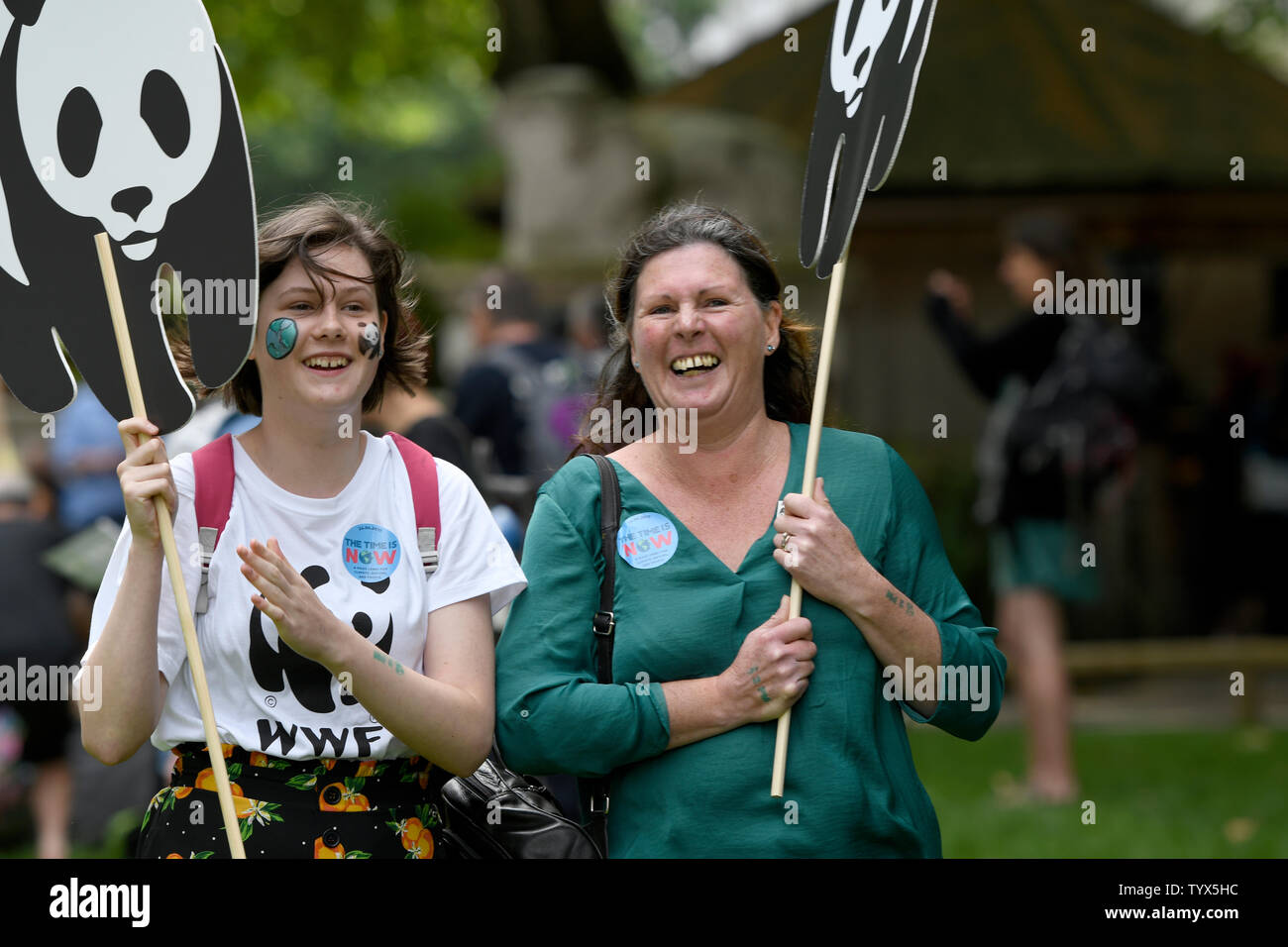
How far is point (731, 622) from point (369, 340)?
867 millimetres

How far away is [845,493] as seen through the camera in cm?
309

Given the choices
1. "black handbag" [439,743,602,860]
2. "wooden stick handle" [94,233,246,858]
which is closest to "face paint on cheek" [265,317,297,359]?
"wooden stick handle" [94,233,246,858]

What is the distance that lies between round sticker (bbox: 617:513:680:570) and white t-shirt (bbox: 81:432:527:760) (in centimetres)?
22

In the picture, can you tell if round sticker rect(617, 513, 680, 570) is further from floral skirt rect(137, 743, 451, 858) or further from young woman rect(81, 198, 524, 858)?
floral skirt rect(137, 743, 451, 858)

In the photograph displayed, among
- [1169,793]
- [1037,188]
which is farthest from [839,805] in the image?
[1037,188]

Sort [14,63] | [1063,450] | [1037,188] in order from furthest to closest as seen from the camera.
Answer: [1037,188]
[1063,450]
[14,63]

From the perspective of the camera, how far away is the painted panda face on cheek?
2914mm

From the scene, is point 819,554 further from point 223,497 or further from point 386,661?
point 223,497

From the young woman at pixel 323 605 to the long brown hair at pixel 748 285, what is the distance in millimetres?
540

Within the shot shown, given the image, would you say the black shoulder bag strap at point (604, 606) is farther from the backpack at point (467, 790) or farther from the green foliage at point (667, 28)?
the green foliage at point (667, 28)

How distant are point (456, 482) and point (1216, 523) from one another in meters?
9.84

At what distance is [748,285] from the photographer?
313 cm

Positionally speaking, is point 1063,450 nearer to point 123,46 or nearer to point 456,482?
point 456,482

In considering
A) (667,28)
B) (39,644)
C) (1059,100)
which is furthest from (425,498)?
(667,28)
